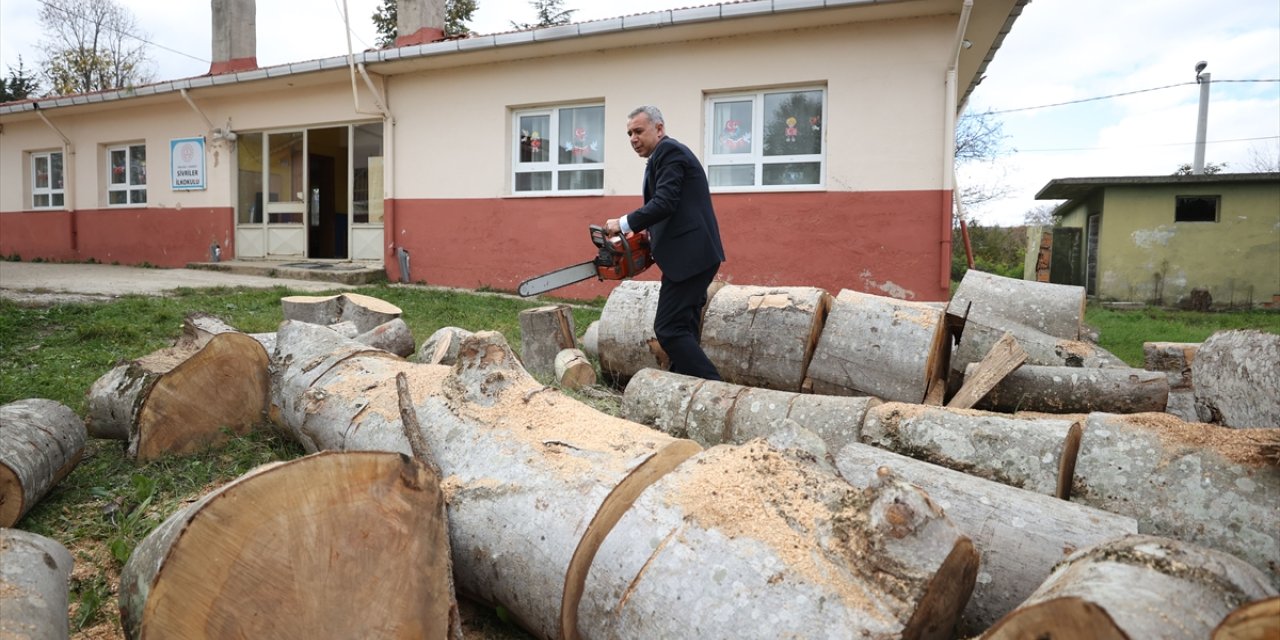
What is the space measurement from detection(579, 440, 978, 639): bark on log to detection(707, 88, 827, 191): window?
23.9 feet

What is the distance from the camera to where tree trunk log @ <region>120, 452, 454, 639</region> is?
143 cm

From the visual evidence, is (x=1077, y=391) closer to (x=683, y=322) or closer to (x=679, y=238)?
(x=683, y=322)

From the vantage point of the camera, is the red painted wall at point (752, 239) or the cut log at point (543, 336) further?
the red painted wall at point (752, 239)

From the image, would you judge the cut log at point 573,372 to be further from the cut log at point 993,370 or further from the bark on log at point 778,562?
the bark on log at point 778,562

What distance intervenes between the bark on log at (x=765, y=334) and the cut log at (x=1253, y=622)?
9.69ft

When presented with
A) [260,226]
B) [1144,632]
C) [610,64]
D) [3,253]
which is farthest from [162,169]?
[1144,632]

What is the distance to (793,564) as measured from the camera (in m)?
1.55

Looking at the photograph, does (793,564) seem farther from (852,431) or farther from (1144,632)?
(852,431)

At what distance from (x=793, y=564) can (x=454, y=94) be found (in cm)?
996

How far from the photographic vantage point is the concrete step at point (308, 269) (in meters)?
10.4

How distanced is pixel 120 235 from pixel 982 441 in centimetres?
1535

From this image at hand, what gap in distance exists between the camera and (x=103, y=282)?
944 centimetres

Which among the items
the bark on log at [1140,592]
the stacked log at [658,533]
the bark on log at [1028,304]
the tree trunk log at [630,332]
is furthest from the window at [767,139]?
the bark on log at [1140,592]

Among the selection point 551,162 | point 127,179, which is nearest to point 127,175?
point 127,179
